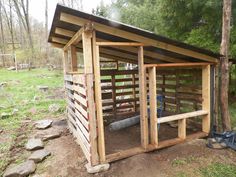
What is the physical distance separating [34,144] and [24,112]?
9.71ft

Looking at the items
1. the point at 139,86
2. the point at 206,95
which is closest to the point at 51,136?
the point at 139,86

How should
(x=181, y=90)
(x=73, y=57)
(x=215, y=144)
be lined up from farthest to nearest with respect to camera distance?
(x=181, y=90), (x=73, y=57), (x=215, y=144)

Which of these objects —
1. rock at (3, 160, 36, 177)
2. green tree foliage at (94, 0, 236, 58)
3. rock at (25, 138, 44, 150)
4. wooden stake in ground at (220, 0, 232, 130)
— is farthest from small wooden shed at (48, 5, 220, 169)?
green tree foliage at (94, 0, 236, 58)

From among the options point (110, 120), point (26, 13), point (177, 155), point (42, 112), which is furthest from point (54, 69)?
point (177, 155)

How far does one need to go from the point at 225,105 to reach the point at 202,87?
0.64 metres

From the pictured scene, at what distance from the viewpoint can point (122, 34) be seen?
10.4 ft

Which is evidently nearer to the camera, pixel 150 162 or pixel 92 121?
pixel 92 121

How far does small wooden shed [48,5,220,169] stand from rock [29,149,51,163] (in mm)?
676

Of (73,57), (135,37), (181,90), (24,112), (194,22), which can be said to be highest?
(194,22)

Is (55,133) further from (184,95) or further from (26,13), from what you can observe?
(26,13)

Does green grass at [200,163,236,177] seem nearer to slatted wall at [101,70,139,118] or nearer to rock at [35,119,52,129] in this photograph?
slatted wall at [101,70,139,118]

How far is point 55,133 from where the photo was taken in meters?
4.94

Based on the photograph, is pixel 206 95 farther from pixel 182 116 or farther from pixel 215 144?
pixel 215 144

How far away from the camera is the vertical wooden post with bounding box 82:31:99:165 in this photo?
9.67ft
